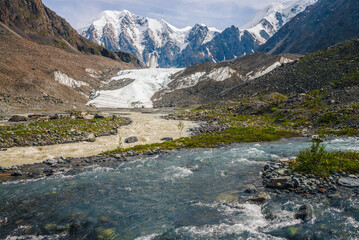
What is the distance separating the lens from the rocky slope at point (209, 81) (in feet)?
469

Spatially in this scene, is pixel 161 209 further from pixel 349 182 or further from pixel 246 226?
pixel 349 182

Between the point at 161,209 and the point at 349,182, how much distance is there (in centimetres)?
1190

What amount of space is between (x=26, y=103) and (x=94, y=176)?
315 feet

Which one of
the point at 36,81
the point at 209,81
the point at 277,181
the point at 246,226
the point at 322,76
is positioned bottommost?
the point at 246,226

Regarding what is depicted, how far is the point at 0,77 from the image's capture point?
9894cm

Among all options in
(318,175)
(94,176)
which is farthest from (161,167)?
(318,175)

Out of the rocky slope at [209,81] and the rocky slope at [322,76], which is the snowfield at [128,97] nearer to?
the rocky slope at [209,81]

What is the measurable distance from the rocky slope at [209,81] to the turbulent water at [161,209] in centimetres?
11627

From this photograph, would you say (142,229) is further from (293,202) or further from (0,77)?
(0,77)

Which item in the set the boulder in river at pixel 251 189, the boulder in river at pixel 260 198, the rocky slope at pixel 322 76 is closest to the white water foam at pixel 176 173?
the boulder in river at pixel 251 189

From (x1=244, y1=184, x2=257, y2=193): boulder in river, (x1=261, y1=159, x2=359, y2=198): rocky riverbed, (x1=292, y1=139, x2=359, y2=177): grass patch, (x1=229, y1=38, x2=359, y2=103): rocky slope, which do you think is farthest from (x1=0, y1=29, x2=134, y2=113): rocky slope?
(x1=229, y1=38, x2=359, y2=103): rocky slope

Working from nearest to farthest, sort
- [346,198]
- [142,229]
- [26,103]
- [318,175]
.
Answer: [142,229] < [346,198] < [318,175] < [26,103]

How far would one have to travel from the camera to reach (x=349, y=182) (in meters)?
13.1

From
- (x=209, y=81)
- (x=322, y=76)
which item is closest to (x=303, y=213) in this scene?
(x=322, y=76)
